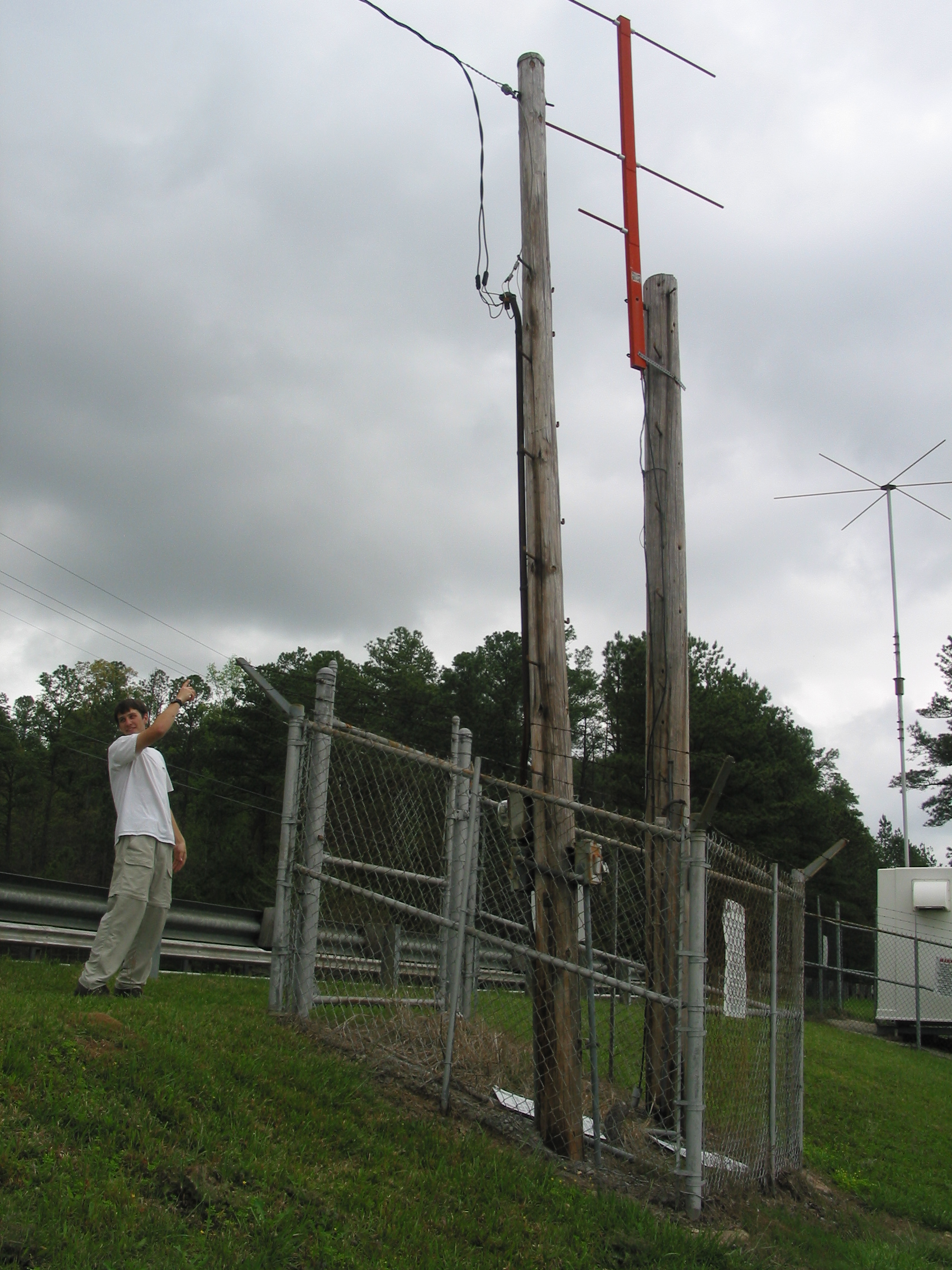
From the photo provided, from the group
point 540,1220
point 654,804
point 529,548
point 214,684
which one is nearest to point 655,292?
point 529,548

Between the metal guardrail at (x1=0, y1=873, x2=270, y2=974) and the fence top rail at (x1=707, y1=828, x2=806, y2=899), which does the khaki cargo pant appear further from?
the fence top rail at (x1=707, y1=828, x2=806, y2=899)

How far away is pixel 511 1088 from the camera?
595 centimetres

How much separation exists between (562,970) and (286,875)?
1.69m

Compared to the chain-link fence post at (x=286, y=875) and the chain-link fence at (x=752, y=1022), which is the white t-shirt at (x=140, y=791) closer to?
the chain-link fence post at (x=286, y=875)

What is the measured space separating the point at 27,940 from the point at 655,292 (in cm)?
623

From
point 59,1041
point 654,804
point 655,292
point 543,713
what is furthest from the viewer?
point 655,292

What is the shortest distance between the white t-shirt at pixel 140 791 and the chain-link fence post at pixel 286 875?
638 mm

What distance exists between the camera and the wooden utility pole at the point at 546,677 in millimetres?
5422

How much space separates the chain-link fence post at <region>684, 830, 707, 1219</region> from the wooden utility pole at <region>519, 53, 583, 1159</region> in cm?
53

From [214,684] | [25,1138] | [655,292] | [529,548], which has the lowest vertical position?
[25,1138]

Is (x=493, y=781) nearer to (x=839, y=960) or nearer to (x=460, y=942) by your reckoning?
(x=460, y=942)

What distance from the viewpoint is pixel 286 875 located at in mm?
→ 6219

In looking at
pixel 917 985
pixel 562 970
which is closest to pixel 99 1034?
pixel 562 970

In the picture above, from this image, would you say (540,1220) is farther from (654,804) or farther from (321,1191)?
(654,804)
